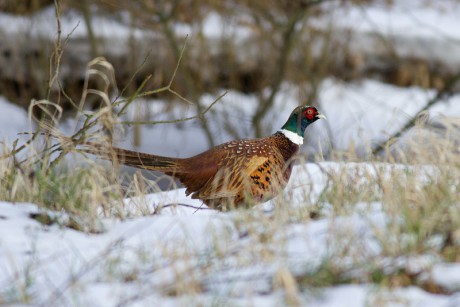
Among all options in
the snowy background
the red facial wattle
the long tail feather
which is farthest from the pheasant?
the snowy background

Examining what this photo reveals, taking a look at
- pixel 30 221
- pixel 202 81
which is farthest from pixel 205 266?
pixel 202 81

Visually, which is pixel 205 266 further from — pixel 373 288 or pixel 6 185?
pixel 6 185

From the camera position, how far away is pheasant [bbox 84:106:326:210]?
4.06 metres

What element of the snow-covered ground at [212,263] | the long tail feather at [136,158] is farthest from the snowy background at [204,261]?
the long tail feather at [136,158]

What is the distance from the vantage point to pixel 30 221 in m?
3.14

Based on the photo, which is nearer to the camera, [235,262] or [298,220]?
[235,262]

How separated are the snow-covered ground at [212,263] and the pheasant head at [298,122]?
149 cm

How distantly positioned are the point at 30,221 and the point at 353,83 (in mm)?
7815

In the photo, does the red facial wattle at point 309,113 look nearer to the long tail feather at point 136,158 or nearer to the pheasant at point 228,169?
the pheasant at point 228,169

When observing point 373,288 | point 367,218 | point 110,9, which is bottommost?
point 373,288

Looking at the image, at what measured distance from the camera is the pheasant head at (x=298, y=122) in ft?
14.8

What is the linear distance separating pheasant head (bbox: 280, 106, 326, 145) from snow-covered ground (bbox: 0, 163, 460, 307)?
1.49 meters

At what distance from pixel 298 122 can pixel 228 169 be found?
1.95 feet

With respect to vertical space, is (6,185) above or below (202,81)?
below
